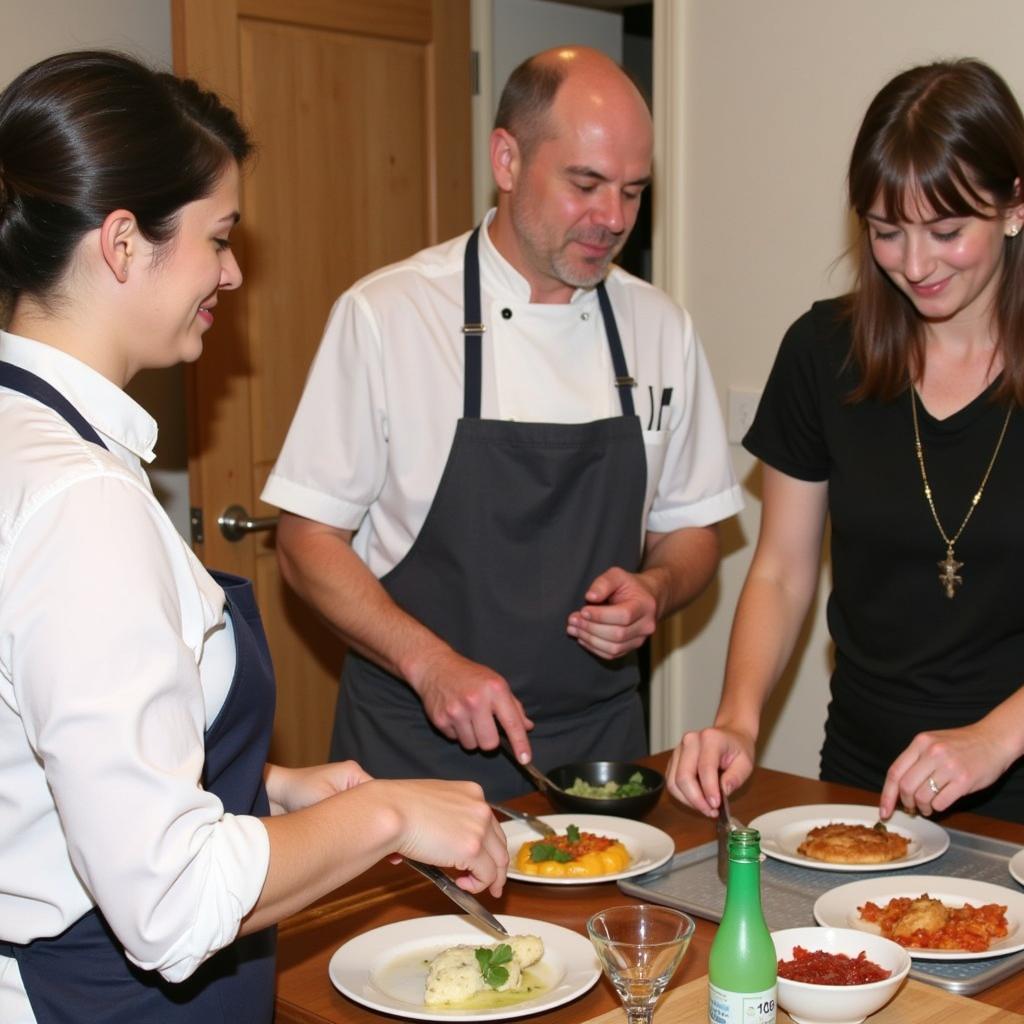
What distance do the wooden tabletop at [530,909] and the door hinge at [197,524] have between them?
1.31 m

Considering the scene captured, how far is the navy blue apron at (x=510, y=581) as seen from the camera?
235 cm

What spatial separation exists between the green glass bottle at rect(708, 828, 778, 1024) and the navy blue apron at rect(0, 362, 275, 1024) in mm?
476

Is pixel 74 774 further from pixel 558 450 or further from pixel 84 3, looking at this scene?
pixel 84 3

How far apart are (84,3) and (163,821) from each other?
2.42m

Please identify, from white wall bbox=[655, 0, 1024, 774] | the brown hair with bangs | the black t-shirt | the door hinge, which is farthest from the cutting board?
the door hinge

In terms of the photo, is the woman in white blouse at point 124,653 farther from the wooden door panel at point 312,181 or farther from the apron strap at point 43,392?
the wooden door panel at point 312,181

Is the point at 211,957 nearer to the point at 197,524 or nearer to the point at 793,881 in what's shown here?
the point at 793,881

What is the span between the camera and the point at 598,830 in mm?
1888

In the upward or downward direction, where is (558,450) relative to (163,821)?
upward

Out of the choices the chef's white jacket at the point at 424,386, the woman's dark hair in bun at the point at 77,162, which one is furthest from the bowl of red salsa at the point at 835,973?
the chef's white jacket at the point at 424,386

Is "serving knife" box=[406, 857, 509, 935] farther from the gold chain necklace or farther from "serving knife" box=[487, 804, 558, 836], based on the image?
the gold chain necklace

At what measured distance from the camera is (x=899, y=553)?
211cm

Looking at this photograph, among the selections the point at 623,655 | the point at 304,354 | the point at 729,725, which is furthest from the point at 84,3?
the point at 729,725

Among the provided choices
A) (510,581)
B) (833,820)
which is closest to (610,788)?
(833,820)
